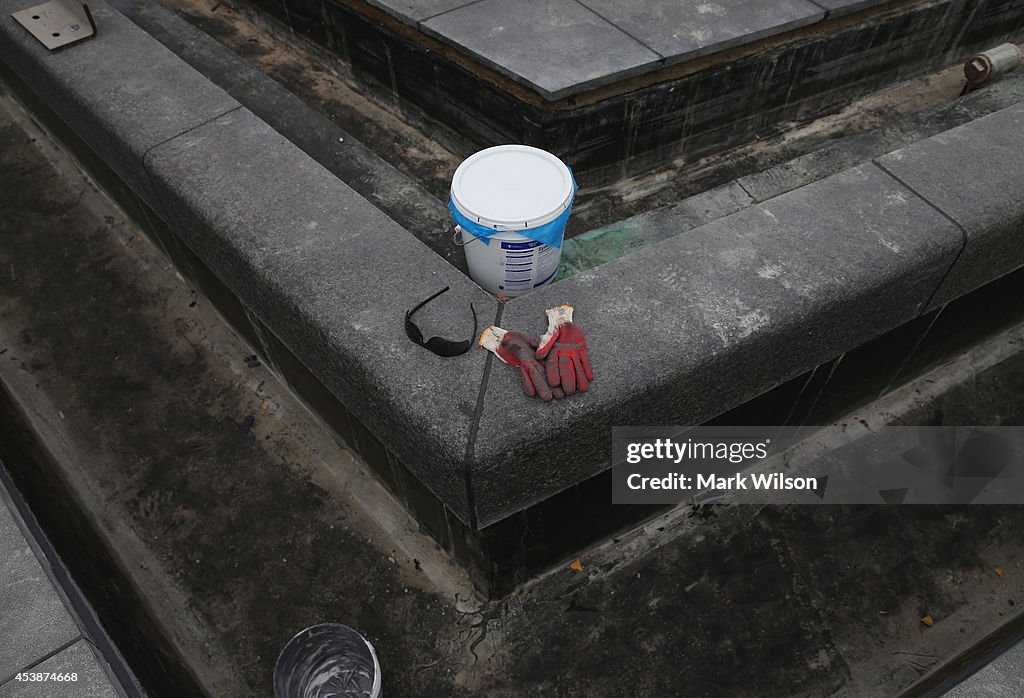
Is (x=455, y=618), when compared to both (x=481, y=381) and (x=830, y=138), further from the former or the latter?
(x=830, y=138)

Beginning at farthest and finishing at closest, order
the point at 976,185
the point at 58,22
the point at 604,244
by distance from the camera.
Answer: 1. the point at 58,22
2. the point at 604,244
3. the point at 976,185

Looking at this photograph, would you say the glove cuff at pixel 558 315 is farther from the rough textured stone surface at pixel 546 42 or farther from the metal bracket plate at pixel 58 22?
the metal bracket plate at pixel 58 22

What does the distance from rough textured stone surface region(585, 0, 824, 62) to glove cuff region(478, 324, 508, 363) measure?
1.91m

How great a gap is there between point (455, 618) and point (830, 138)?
354 centimetres

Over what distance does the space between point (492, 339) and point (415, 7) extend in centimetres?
232

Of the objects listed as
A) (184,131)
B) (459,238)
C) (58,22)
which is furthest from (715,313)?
(58,22)

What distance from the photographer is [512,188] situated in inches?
102

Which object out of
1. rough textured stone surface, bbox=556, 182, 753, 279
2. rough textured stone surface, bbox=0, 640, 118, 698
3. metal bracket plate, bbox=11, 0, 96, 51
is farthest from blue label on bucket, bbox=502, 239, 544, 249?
metal bracket plate, bbox=11, 0, 96, 51

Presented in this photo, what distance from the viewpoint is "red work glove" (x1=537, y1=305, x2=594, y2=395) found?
2.23 m

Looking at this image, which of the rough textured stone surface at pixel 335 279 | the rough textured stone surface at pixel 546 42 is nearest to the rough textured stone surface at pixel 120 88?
the rough textured stone surface at pixel 335 279

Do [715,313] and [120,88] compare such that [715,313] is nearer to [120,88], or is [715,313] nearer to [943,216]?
[943,216]

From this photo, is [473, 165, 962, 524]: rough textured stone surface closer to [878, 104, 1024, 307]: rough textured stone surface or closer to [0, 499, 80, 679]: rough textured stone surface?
[878, 104, 1024, 307]: rough textured stone surface

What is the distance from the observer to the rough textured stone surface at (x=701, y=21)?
3453mm

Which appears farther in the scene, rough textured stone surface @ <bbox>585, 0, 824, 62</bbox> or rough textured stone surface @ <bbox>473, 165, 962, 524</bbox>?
rough textured stone surface @ <bbox>585, 0, 824, 62</bbox>
